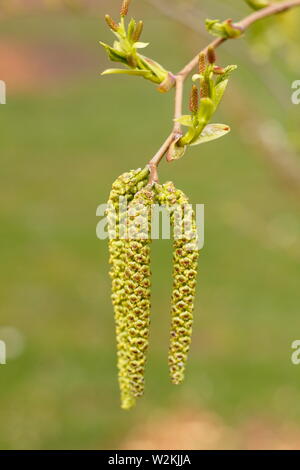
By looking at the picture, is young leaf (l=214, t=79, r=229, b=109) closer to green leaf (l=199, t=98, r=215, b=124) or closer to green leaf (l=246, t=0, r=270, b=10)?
green leaf (l=199, t=98, r=215, b=124)

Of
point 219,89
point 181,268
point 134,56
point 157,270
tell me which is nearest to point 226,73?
point 219,89

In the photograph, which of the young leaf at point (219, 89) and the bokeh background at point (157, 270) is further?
the bokeh background at point (157, 270)

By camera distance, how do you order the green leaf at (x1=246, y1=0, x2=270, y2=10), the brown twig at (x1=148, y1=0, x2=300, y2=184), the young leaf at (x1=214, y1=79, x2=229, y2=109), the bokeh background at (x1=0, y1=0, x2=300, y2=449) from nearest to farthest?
the brown twig at (x1=148, y1=0, x2=300, y2=184) < the young leaf at (x1=214, y1=79, x2=229, y2=109) < the green leaf at (x1=246, y1=0, x2=270, y2=10) < the bokeh background at (x1=0, y1=0, x2=300, y2=449)

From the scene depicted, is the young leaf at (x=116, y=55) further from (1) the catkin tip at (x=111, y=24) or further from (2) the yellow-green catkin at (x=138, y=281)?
(2) the yellow-green catkin at (x=138, y=281)

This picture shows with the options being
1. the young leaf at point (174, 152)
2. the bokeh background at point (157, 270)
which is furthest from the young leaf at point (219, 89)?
the bokeh background at point (157, 270)

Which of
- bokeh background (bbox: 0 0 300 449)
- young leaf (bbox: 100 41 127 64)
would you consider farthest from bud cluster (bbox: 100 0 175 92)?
bokeh background (bbox: 0 0 300 449)

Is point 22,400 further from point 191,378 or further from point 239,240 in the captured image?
point 239,240
